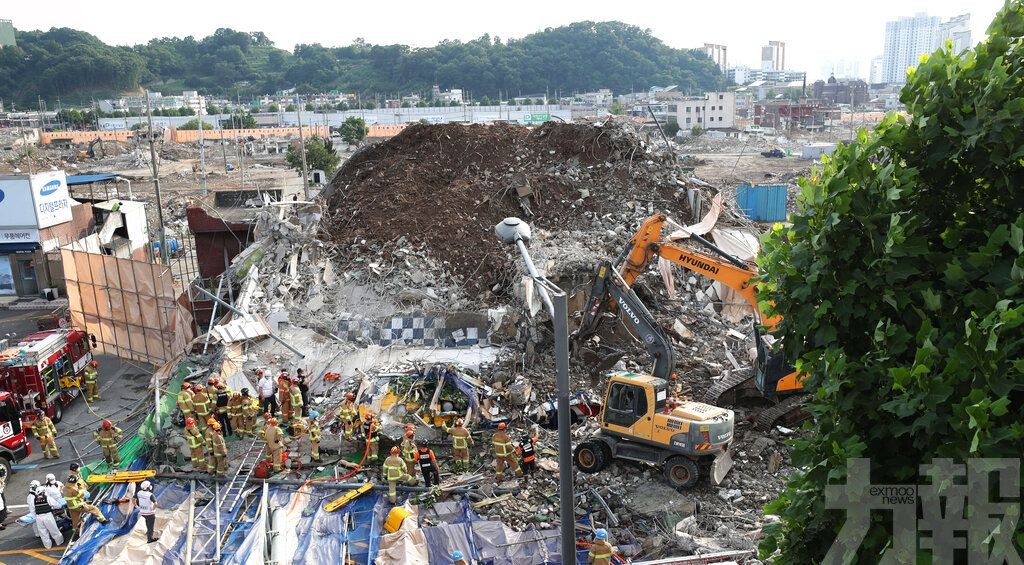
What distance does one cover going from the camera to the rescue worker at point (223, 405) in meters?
14.0

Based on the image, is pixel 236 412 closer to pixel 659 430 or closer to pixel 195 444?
pixel 195 444

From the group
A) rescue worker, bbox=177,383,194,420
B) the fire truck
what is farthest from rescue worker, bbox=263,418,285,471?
the fire truck

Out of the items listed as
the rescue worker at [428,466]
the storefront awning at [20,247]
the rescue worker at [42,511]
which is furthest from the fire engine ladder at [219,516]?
the storefront awning at [20,247]

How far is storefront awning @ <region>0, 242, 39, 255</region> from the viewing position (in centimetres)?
2528

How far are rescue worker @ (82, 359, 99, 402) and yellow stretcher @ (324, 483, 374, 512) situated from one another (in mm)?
8161

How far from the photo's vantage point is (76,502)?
36.9 feet

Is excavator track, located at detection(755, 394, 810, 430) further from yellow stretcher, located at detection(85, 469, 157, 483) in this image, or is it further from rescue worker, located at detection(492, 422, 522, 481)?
yellow stretcher, located at detection(85, 469, 157, 483)

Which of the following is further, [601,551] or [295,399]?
[295,399]

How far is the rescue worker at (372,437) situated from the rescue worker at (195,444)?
272 centimetres

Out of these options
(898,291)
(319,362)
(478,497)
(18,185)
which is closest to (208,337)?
(319,362)

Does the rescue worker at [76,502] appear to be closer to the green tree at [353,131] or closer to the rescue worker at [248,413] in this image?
the rescue worker at [248,413]

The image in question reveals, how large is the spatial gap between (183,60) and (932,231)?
16722cm

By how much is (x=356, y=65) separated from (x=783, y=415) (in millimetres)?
156687

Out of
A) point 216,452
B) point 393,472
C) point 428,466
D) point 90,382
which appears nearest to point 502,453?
point 428,466
